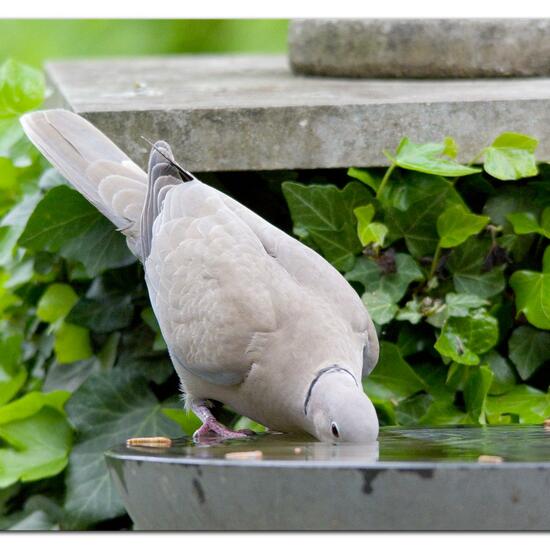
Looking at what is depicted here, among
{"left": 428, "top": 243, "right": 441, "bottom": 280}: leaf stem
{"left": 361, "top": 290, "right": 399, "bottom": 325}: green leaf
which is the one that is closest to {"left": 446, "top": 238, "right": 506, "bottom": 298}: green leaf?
{"left": 428, "top": 243, "right": 441, "bottom": 280}: leaf stem

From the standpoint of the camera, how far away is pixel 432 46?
4.45 m

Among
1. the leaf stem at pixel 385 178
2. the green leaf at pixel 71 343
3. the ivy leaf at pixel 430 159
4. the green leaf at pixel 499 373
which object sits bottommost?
the green leaf at pixel 499 373

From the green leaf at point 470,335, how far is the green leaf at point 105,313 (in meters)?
1.10

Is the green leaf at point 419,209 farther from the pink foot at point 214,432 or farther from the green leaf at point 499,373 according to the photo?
the pink foot at point 214,432

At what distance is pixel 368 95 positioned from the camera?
399 centimetres

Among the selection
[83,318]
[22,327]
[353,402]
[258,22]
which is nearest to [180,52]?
[258,22]

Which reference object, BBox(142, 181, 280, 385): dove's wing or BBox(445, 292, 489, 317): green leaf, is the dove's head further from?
BBox(445, 292, 489, 317): green leaf

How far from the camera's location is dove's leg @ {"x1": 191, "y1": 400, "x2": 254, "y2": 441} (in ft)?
10.7

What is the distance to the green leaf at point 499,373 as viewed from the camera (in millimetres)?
3793

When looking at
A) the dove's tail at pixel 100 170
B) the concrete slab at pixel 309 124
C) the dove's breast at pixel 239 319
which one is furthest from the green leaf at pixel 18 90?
the dove's breast at pixel 239 319

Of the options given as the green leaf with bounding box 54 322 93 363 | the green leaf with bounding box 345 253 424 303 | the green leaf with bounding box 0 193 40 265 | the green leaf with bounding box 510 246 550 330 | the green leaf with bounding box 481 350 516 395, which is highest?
the green leaf with bounding box 0 193 40 265

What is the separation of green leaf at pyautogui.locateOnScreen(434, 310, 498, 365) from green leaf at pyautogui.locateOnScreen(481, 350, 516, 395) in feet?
0.45

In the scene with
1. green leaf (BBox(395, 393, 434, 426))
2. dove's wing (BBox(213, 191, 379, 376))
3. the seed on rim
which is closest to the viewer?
the seed on rim

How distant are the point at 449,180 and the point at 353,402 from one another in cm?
131
